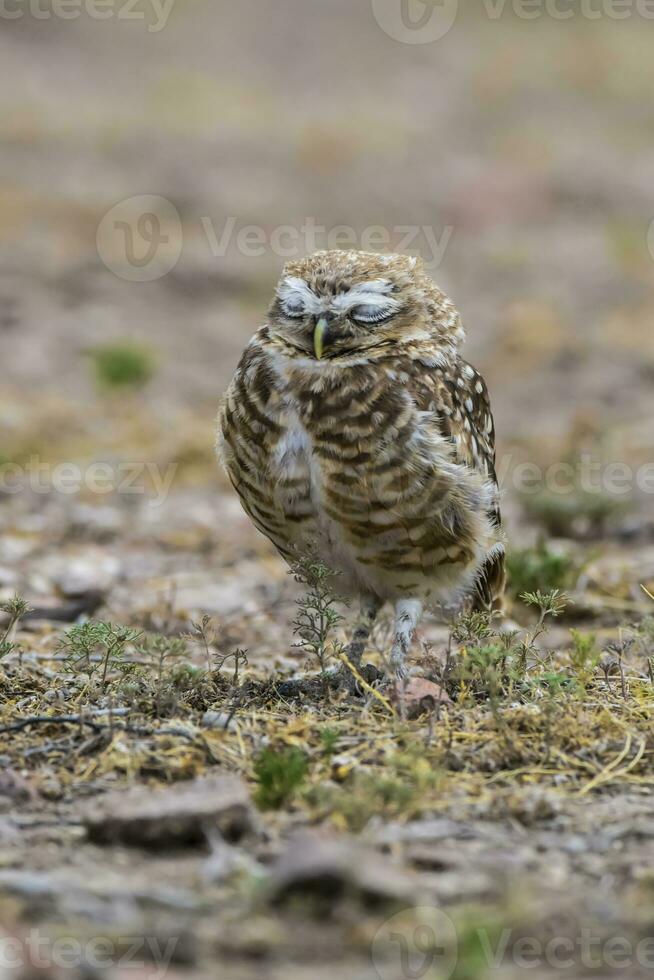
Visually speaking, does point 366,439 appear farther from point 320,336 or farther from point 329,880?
point 329,880

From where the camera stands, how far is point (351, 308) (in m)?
4.50

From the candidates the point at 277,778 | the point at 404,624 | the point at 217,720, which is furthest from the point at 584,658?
the point at 277,778

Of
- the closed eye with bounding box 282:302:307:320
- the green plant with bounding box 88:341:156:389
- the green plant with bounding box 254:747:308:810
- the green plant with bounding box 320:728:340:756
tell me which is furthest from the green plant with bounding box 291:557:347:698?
the green plant with bounding box 88:341:156:389

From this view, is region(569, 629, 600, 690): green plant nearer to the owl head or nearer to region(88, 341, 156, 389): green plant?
the owl head

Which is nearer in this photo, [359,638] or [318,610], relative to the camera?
[318,610]

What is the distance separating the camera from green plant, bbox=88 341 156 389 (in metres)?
9.62

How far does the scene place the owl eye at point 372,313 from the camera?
4523 mm

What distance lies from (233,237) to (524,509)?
6.74m

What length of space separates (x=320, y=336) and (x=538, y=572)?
1914 mm

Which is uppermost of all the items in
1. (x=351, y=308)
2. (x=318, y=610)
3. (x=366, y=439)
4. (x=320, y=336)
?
(x=351, y=308)

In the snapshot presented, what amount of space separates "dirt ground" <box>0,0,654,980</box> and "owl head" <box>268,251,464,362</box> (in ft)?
3.83

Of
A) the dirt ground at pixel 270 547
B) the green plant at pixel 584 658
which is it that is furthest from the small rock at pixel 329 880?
the green plant at pixel 584 658

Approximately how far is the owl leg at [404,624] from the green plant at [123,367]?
5433mm

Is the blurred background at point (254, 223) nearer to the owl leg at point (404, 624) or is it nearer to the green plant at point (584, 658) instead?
the owl leg at point (404, 624)
